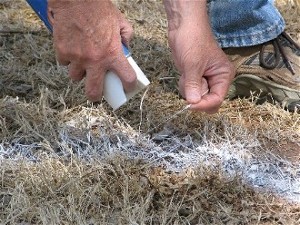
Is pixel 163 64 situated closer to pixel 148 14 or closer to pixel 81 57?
pixel 148 14

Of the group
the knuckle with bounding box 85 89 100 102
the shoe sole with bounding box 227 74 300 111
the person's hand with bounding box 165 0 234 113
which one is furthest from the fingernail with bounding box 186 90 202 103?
the shoe sole with bounding box 227 74 300 111

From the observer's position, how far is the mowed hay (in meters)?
1.56

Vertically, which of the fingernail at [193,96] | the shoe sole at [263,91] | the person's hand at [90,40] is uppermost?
the person's hand at [90,40]

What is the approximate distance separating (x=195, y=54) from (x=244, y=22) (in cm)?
55

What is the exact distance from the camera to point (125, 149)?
1833 mm

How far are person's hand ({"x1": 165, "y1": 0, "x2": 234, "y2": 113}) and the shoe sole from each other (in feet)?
1.53

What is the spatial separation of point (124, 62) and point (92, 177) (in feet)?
1.11

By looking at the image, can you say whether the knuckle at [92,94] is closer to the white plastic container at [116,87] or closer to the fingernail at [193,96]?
the white plastic container at [116,87]

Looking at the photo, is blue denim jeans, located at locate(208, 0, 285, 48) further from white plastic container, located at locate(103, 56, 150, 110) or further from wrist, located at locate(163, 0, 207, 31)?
Answer: white plastic container, located at locate(103, 56, 150, 110)

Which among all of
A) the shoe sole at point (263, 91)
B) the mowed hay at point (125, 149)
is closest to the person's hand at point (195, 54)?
the mowed hay at point (125, 149)

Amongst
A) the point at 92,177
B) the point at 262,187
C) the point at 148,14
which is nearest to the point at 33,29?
the point at 148,14

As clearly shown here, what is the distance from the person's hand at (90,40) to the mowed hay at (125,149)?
10.8 inches

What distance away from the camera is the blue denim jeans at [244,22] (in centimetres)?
206

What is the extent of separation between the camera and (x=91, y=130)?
1930 mm
